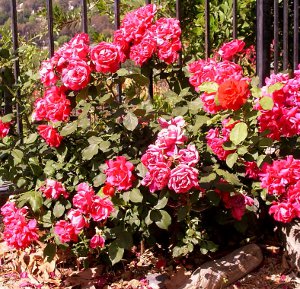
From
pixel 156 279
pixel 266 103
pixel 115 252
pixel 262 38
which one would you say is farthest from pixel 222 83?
pixel 262 38

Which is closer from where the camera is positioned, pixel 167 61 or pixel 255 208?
pixel 167 61

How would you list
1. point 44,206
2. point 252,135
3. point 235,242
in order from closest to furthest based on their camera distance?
point 252,135, point 44,206, point 235,242

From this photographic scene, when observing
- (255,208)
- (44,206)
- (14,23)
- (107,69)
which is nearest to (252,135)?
(255,208)

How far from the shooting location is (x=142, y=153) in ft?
7.59

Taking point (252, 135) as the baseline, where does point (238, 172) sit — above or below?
below

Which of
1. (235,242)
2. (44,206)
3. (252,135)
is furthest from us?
(235,242)

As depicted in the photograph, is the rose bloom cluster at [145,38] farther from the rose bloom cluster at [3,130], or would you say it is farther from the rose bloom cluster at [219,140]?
the rose bloom cluster at [3,130]

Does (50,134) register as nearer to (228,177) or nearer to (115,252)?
(115,252)

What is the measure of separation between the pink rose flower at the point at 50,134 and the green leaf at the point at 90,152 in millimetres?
119

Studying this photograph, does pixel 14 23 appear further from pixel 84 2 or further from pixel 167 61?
pixel 167 61

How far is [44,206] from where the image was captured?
246 cm

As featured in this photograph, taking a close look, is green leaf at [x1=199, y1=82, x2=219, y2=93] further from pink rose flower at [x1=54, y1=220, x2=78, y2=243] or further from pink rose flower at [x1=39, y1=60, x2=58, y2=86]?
pink rose flower at [x1=54, y1=220, x2=78, y2=243]

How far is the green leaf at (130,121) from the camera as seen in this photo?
216cm

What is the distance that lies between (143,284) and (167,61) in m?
0.89
